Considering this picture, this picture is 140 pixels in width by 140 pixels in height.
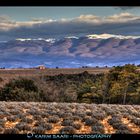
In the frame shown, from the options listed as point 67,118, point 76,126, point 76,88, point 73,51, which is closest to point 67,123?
point 76,126

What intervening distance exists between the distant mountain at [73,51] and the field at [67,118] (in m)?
1.30

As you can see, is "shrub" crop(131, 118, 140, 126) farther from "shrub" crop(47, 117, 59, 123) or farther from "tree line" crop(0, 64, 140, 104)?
"shrub" crop(47, 117, 59, 123)

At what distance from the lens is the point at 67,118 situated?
380 inches

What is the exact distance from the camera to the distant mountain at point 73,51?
8781 millimetres

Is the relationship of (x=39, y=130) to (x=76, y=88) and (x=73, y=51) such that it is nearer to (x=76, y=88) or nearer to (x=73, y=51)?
(x=73, y=51)

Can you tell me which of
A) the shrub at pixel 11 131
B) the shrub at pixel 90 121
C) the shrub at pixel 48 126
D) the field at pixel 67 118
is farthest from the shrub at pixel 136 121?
the shrub at pixel 11 131

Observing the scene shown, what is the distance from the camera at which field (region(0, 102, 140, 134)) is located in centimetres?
848

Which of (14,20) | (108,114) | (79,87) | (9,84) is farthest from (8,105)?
(14,20)

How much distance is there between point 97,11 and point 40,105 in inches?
168

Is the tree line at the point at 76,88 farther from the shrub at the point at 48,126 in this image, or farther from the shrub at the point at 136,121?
the shrub at the point at 48,126

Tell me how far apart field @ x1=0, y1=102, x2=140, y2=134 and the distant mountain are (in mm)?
1295

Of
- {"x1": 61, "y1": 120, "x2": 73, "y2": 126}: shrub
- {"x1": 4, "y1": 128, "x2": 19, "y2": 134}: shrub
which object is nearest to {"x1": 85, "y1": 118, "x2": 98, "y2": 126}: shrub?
{"x1": 61, "y1": 120, "x2": 73, "y2": 126}: shrub

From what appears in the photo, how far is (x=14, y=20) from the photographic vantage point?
8.02 m

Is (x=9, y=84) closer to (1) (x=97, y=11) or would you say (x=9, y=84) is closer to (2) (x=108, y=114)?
(2) (x=108, y=114)
